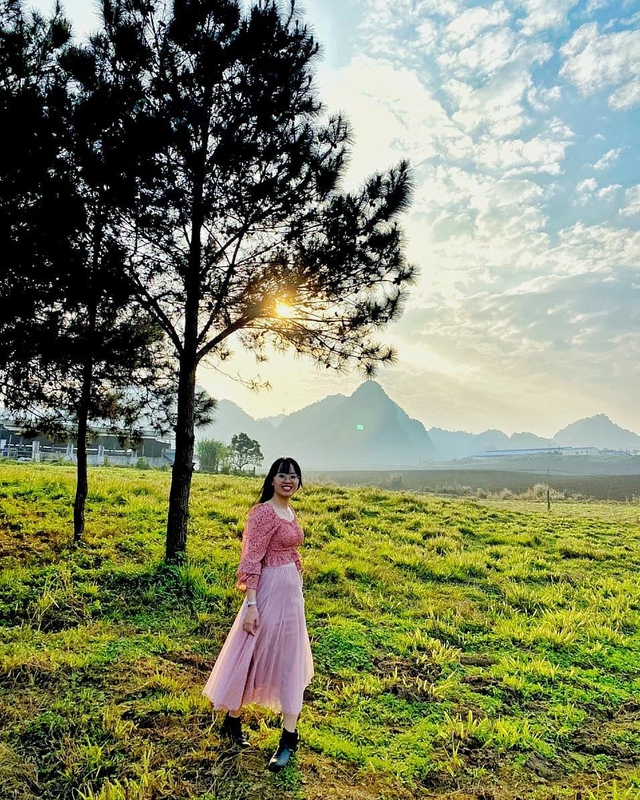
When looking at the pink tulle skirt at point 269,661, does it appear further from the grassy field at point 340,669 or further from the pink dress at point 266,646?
the grassy field at point 340,669

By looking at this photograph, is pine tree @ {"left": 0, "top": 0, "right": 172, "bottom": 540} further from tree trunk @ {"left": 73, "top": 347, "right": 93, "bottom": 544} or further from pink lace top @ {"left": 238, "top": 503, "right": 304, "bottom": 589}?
pink lace top @ {"left": 238, "top": 503, "right": 304, "bottom": 589}

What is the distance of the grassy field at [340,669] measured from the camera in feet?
10.8

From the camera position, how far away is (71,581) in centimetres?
664

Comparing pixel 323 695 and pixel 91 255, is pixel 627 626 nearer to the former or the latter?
pixel 323 695

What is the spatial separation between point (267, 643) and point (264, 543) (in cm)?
66

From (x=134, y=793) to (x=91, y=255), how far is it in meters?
6.71

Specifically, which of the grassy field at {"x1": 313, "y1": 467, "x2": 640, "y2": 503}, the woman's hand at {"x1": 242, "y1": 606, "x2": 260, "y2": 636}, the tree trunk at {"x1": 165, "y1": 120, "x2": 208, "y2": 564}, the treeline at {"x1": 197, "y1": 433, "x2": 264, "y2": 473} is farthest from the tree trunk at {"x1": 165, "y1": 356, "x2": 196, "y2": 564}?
the treeline at {"x1": 197, "y1": 433, "x2": 264, "y2": 473}

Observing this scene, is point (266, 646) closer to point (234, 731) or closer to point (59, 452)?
point (234, 731)

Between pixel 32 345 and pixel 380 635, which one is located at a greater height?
pixel 32 345

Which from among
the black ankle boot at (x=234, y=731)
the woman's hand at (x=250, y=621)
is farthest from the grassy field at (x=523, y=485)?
the woman's hand at (x=250, y=621)

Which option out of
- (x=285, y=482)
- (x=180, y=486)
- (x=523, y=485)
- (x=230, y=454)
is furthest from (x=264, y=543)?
(x=523, y=485)

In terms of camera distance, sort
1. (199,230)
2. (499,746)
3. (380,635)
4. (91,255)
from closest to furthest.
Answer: (499,746)
(380,635)
(91,255)
(199,230)

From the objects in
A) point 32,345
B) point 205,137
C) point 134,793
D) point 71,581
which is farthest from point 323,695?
point 205,137

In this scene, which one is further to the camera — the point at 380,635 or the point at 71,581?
the point at 71,581
